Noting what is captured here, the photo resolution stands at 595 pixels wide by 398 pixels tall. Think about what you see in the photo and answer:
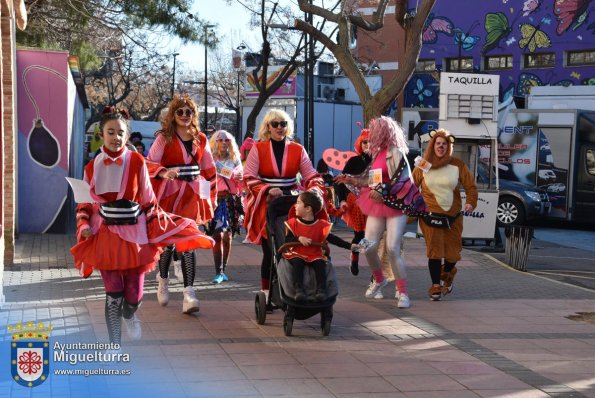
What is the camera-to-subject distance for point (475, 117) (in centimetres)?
1658

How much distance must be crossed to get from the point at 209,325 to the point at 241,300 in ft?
5.18

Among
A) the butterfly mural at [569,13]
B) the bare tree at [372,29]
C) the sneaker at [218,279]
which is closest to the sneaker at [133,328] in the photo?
the sneaker at [218,279]

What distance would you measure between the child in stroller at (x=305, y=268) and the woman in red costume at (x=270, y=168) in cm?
73

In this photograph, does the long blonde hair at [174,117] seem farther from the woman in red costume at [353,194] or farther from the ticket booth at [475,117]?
the ticket booth at [475,117]

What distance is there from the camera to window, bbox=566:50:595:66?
39825 mm

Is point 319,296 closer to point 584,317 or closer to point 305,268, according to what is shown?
point 305,268

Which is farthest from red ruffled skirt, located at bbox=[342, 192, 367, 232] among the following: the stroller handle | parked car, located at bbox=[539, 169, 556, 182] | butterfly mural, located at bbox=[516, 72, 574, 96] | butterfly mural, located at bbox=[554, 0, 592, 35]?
butterfly mural, located at bbox=[516, 72, 574, 96]

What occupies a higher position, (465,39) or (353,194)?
(465,39)

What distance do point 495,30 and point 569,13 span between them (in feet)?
12.8

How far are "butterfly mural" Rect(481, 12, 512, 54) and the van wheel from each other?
2127 cm

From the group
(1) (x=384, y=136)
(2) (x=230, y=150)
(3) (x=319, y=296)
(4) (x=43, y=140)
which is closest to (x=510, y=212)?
(4) (x=43, y=140)

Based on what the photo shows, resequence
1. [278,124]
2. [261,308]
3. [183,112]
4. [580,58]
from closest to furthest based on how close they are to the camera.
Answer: [261,308] → [183,112] → [278,124] → [580,58]

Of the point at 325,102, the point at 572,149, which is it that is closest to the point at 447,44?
the point at 325,102

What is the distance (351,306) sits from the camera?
9414mm
